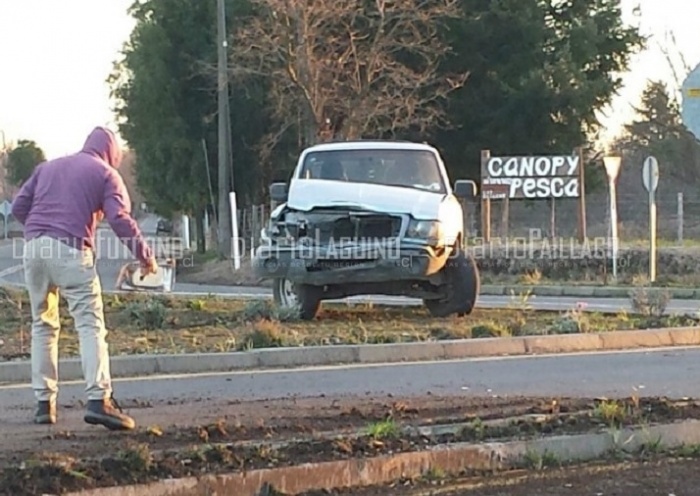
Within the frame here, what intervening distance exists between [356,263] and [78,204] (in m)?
6.86

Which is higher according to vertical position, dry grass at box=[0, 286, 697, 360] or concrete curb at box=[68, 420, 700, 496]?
dry grass at box=[0, 286, 697, 360]

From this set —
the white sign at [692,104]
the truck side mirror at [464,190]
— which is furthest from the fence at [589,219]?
the white sign at [692,104]

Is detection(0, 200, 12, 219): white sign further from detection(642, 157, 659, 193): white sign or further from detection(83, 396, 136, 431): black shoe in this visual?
detection(642, 157, 659, 193): white sign

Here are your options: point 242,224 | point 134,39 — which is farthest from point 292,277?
point 134,39

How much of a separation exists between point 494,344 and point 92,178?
612cm

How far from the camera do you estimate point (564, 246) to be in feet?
90.3

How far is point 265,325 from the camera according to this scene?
1273 centimetres

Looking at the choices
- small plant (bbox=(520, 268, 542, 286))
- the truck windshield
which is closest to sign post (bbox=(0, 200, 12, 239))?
the truck windshield

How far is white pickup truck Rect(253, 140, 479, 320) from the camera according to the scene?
46.8 ft

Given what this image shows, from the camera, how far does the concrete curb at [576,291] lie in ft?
71.5

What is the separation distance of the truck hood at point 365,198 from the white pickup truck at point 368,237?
0.01 m

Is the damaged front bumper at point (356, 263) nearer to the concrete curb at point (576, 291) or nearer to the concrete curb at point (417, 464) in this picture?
the concrete curb at point (417, 464)

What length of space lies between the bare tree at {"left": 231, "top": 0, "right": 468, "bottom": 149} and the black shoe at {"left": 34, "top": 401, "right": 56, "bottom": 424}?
25.6m

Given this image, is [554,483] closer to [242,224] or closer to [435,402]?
[435,402]
